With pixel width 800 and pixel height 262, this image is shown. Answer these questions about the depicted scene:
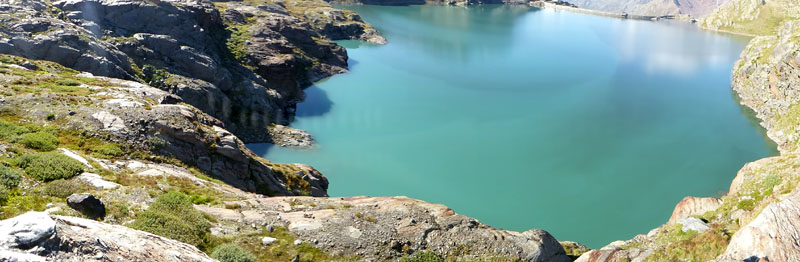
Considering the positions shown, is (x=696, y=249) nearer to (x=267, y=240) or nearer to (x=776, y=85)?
(x=267, y=240)

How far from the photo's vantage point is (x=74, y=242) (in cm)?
1084

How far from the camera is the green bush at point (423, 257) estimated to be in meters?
20.7

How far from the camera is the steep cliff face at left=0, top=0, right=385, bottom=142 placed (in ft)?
155

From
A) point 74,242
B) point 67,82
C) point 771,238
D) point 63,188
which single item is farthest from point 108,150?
point 771,238

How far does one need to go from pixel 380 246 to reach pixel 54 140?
19104mm

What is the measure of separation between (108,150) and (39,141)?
3260 millimetres

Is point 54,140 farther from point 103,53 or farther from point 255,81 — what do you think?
point 255,81

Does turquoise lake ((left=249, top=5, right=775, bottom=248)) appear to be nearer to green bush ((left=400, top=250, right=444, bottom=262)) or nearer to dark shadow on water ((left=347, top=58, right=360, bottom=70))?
dark shadow on water ((left=347, top=58, right=360, bottom=70))

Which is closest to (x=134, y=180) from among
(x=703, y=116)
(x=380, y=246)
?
(x=380, y=246)

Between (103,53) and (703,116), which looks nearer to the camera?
(103,53)

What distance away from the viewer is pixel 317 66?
310ft

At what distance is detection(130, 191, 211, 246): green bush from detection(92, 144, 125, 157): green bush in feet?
23.8

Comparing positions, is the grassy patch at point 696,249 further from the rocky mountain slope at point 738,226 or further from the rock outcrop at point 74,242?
the rock outcrop at point 74,242

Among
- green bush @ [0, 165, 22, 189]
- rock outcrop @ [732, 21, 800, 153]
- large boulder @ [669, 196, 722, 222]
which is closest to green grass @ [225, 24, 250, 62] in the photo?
green bush @ [0, 165, 22, 189]
